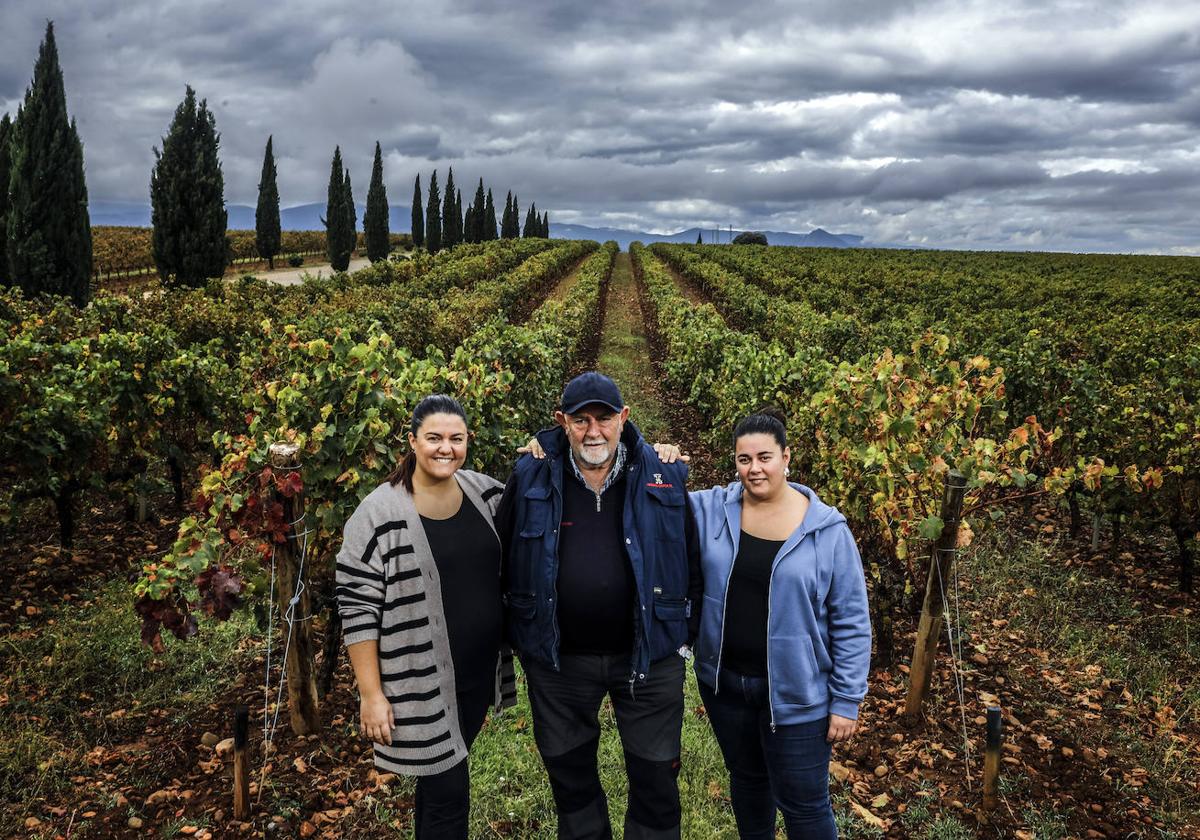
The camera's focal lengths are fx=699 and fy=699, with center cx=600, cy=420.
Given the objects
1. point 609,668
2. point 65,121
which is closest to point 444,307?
point 609,668

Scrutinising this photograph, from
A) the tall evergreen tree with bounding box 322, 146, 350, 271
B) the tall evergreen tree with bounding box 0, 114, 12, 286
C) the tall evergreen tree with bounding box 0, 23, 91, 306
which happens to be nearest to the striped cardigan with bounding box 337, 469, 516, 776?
the tall evergreen tree with bounding box 0, 23, 91, 306

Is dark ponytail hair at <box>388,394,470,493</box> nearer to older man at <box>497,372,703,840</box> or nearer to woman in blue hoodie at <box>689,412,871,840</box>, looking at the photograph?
older man at <box>497,372,703,840</box>

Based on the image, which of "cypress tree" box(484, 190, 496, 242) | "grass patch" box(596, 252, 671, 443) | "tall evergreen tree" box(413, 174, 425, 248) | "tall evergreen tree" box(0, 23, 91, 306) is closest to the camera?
"grass patch" box(596, 252, 671, 443)

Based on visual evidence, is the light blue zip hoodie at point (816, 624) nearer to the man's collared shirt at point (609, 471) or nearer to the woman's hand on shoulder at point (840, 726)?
the woman's hand on shoulder at point (840, 726)

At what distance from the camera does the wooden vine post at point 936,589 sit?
4309mm

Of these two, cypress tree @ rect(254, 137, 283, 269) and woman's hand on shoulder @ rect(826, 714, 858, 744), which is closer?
woman's hand on shoulder @ rect(826, 714, 858, 744)

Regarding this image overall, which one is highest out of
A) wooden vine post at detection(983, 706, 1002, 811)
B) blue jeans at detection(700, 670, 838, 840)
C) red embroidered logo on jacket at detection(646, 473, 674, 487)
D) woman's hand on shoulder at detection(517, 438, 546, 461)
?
woman's hand on shoulder at detection(517, 438, 546, 461)

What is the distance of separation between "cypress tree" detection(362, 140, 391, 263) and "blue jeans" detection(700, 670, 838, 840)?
53407 millimetres

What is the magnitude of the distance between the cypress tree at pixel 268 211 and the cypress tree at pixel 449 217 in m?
18.1

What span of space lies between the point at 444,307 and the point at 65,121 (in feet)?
68.6

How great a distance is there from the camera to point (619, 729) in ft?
9.57

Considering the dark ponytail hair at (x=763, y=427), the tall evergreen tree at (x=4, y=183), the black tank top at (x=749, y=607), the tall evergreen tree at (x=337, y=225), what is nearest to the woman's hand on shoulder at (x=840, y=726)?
the black tank top at (x=749, y=607)

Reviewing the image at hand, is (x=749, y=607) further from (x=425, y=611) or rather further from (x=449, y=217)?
(x=449, y=217)

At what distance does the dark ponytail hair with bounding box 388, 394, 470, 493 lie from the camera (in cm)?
279
